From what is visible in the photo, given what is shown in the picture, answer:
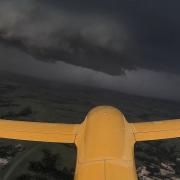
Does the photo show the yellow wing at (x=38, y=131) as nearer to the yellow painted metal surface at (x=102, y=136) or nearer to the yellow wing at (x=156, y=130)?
the yellow painted metal surface at (x=102, y=136)

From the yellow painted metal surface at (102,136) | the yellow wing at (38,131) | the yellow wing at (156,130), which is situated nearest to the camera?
the yellow painted metal surface at (102,136)

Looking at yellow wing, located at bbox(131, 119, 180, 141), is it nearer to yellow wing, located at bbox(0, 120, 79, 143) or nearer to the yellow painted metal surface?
the yellow painted metal surface

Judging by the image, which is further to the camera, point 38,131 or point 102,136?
point 38,131

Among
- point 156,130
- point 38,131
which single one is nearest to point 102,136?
point 38,131

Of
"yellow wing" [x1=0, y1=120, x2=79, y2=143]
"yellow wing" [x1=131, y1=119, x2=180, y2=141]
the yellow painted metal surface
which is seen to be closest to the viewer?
the yellow painted metal surface

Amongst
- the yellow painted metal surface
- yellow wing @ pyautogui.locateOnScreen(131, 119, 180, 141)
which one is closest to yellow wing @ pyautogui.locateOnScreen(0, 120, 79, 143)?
the yellow painted metal surface

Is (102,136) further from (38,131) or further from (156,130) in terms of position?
(156,130)

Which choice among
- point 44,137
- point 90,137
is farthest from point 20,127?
point 90,137

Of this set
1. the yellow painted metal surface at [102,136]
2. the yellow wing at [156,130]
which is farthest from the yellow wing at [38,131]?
the yellow wing at [156,130]
